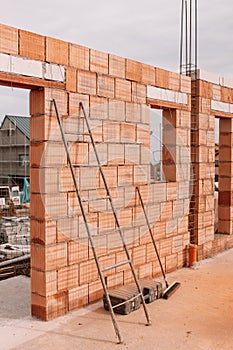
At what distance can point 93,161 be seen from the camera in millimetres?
6324

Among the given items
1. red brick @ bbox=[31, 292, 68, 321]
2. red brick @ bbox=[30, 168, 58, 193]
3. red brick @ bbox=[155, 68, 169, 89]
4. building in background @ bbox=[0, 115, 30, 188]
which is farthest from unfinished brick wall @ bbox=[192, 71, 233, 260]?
building in background @ bbox=[0, 115, 30, 188]

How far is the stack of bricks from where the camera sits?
5.63m

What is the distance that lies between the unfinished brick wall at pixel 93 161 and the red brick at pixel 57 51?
14 millimetres

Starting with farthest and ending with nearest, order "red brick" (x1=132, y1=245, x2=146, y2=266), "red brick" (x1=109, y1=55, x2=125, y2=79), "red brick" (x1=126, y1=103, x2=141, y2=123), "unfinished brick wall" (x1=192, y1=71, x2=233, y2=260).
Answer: "unfinished brick wall" (x1=192, y1=71, x2=233, y2=260) → "red brick" (x1=132, y1=245, x2=146, y2=266) → "red brick" (x1=126, y1=103, x2=141, y2=123) → "red brick" (x1=109, y1=55, x2=125, y2=79)

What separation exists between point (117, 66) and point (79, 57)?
0.87 m

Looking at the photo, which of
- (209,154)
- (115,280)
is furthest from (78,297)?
(209,154)

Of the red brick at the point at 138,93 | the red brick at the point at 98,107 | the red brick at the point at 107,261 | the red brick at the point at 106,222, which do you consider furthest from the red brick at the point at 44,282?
the red brick at the point at 138,93

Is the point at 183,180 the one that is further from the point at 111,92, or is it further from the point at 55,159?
the point at 55,159

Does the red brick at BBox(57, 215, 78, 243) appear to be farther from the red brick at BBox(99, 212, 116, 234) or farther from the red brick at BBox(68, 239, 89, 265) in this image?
the red brick at BBox(99, 212, 116, 234)

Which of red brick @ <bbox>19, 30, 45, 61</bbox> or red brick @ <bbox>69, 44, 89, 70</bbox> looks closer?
red brick @ <bbox>19, 30, 45, 61</bbox>

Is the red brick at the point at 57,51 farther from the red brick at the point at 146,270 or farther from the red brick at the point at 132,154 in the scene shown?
the red brick at the point at 146,270

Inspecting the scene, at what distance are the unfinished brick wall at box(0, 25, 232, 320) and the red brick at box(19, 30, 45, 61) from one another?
0.01 m

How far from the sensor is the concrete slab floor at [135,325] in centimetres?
496

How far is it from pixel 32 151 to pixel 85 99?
1.17 meters
